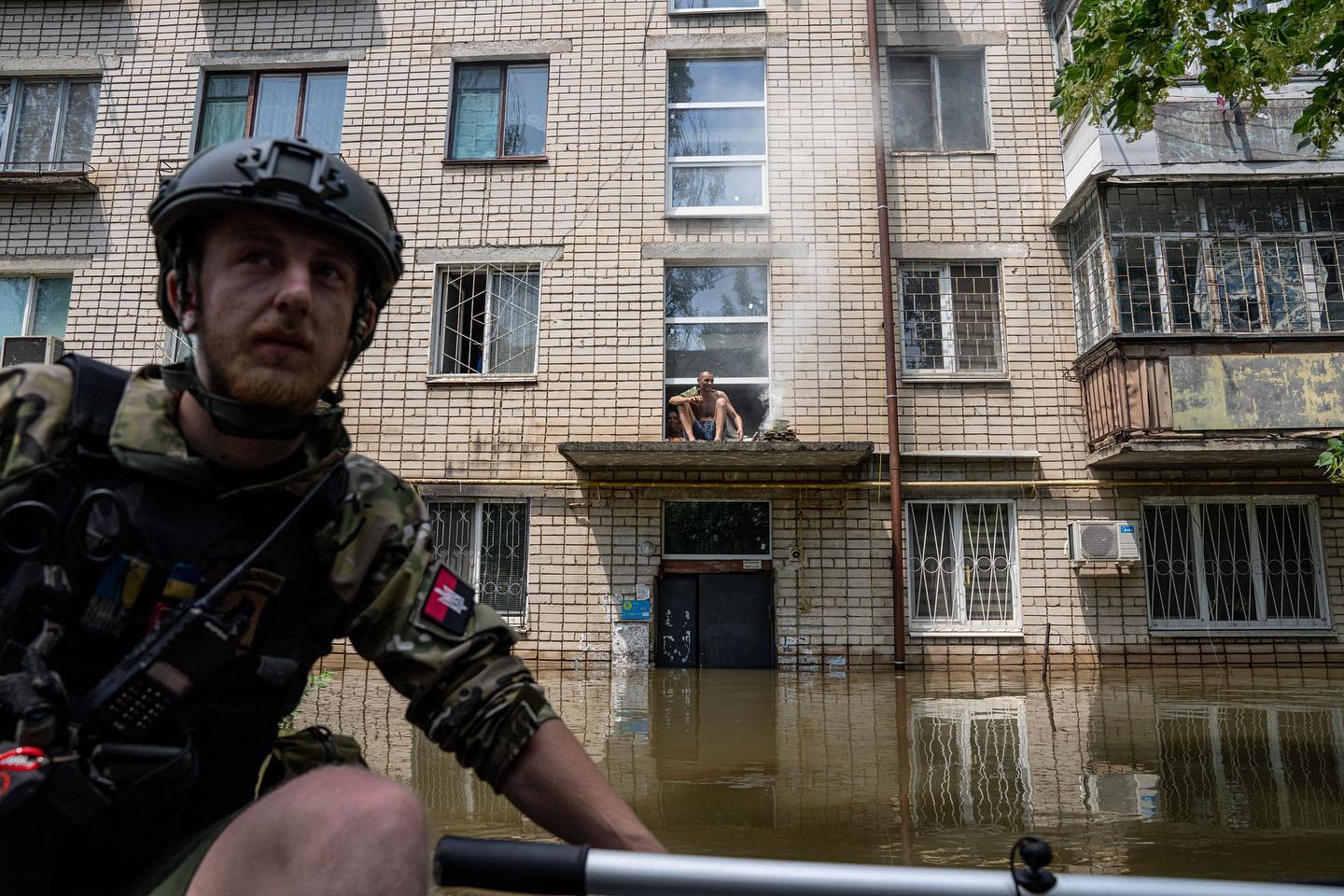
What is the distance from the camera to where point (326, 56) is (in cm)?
1105

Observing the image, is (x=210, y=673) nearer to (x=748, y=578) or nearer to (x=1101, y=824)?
(x=1101, y=824)

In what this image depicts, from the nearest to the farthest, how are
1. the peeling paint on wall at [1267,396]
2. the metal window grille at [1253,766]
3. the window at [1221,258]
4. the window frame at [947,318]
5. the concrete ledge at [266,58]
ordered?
1. the metal window grille at [1253,766]
2. the peeling paint on wall at [1267,396]
3. the window at [1221,258]
4. the window frame at [947,318]
5. the concrete ledge at [266,58]

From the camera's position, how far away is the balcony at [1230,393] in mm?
8617

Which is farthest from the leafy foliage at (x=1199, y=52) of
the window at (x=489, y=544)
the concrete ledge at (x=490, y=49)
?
the concrete ledge at (x=490, y=49)

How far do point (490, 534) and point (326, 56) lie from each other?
678cm

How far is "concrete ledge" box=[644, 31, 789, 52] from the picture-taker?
1079cm

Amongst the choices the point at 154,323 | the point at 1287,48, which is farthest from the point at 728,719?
the point at 154,323

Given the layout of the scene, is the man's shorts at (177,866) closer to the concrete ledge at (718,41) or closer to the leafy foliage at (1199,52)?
the leafy foliage at (1199,52)

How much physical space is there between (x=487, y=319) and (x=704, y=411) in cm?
303

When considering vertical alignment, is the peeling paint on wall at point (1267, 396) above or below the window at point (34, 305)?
below

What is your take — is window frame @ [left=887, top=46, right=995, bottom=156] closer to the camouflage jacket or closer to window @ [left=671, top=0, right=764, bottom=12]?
window @ [left=671, top=0, right=764, bottom=12]

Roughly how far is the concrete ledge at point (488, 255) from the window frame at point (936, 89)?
458cm

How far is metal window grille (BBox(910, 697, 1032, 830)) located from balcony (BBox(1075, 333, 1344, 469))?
3.91 meters

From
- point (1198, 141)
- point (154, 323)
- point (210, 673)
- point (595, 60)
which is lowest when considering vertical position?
point (210, 673)
